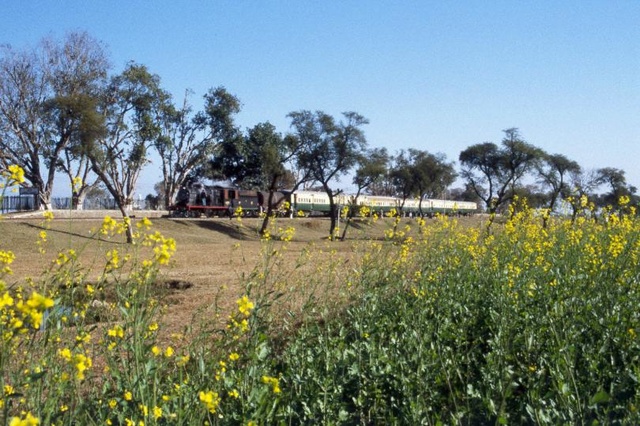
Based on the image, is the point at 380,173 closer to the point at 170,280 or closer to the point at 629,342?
the point at 170,280

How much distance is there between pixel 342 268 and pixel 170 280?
123 inches

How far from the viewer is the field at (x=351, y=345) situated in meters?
2.75

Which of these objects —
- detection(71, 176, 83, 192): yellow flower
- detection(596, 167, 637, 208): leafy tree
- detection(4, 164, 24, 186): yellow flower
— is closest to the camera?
detection(4, 164, 24, 186): yellow flower

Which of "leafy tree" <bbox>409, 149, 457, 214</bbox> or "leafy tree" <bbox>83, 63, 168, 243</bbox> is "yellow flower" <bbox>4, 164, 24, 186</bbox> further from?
"leafy tree" <bbox>409, 149, 457, 214</bbox>

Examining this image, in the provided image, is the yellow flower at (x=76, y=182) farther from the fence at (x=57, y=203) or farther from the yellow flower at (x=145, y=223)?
the fence at (x=57, y=203)

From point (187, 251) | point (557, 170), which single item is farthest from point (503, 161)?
point (187, 251)

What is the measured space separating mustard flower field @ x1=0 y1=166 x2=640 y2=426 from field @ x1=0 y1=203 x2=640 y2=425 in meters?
0.02

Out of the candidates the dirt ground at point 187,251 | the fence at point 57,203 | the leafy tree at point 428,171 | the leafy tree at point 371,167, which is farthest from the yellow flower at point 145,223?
the leafy tree at point 428,171

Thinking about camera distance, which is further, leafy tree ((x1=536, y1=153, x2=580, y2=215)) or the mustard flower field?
leafy tree ((x1=536, y1=153, x2=580, y2=215))

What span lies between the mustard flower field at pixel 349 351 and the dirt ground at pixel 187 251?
0.29 m

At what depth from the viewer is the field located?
9.02 ft

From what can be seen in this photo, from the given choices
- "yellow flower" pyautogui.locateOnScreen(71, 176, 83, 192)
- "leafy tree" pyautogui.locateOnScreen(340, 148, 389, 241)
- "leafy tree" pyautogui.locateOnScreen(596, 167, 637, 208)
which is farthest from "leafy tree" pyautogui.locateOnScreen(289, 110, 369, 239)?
"yellow flower" pyautogui.locateOnScreen(71, 176, 83, 192)

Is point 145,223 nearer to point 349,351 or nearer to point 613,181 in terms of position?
point 349,351

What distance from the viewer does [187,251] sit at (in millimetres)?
18250
